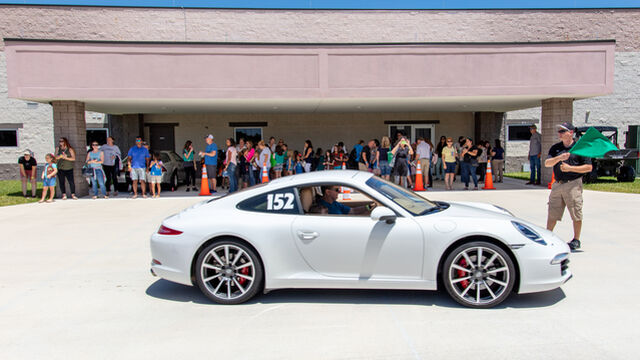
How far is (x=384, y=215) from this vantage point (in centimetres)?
423

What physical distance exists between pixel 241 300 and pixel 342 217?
1.29 metres

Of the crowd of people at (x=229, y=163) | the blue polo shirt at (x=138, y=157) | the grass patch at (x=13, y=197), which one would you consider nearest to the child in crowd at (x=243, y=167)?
the crowd of people at (x=229, y=163)

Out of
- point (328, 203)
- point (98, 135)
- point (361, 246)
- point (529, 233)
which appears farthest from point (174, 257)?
point (98, 135)

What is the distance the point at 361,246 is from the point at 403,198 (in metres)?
0.84

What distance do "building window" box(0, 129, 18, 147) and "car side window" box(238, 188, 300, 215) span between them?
2111 centimetres

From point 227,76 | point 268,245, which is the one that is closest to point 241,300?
point 268,245

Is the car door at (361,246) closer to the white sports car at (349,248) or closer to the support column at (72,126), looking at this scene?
the white sports car at (349,248)

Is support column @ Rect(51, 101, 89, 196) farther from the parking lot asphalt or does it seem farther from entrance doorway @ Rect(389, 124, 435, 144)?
entrance doorway @ Rect(389, 124, 435, 144)

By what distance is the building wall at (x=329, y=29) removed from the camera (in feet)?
68.0

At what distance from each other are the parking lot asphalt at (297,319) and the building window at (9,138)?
17.6 metres

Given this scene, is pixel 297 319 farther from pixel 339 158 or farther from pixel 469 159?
pixel 339 158

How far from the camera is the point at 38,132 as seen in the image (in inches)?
824

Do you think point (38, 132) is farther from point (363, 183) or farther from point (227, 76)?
point (363, 183)

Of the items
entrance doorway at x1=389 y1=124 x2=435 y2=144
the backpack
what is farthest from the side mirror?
entrance doorway at x1=389 y1=124 x2=435 y2=144
